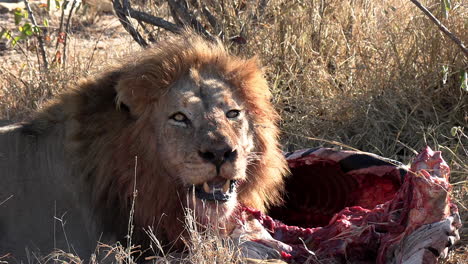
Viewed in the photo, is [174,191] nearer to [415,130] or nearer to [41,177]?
[41,177]

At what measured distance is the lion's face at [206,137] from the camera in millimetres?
3057

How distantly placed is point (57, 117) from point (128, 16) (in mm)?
1958

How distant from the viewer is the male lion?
3197mm

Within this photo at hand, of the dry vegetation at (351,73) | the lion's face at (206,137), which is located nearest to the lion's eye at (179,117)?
the lion's face at (206,137)

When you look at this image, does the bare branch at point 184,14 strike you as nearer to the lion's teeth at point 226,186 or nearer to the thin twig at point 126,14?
the thin twig at point 126,14

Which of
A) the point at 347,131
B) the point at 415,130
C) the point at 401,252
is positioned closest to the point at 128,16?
the point at 347,131

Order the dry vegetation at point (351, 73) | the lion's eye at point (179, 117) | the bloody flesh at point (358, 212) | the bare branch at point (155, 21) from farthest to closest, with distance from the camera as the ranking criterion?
1. the bare branch at point (155, 21)
2. the dry vegetation at point (351, 73)
3. the lion's eye at point (179, 117)
4. the bloody flesh at point (358, 212)

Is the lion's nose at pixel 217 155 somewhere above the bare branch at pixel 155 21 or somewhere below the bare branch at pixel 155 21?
below

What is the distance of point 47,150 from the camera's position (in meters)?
3.43

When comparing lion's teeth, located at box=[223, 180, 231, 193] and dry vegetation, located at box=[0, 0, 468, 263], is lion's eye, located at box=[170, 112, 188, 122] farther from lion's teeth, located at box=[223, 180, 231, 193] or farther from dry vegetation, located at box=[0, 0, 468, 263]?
dry vegetation, located at box=[0, 0, 468, 263]

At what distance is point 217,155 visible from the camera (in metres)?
3.03

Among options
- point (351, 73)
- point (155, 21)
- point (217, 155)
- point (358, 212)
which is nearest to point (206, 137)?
point (217, 155)

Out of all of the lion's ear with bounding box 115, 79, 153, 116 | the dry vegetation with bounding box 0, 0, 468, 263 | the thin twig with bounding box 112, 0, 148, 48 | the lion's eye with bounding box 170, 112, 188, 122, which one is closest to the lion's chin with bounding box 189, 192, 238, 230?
the lion's eye with bounding box 170, 112, 188, 122

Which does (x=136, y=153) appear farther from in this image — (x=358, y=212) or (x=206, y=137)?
(x=358, y=212)
